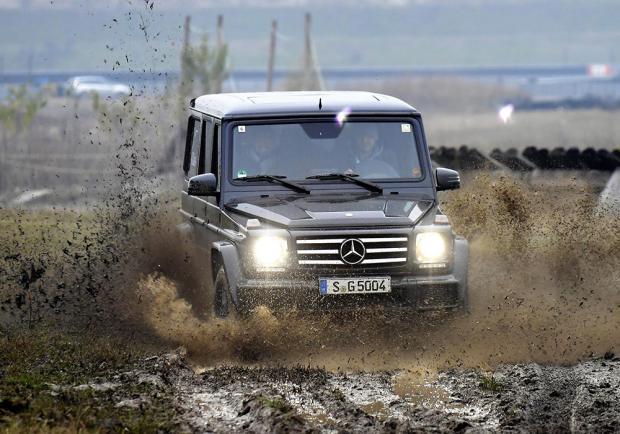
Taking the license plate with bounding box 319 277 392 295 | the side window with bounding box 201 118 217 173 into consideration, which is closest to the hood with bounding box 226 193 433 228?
the license plate with bounding box 319 277 392 295

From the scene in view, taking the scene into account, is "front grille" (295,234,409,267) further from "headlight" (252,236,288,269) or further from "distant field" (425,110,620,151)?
"distant field" (425,110,620,151)

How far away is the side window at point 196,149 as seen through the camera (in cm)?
1239

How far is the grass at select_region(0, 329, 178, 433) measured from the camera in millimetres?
7605

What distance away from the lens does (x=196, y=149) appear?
12586mm

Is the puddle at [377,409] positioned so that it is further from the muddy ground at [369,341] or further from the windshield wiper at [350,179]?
the windshield wiper at [350,179]

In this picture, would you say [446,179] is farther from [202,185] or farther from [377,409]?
[377,409]

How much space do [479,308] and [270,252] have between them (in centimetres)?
210

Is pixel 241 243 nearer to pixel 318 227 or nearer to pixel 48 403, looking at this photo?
pixel 318 227

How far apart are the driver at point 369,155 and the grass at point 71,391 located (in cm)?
230

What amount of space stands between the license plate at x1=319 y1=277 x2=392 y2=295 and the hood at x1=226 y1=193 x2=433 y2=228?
0.41m

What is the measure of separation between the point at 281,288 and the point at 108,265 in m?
3.93

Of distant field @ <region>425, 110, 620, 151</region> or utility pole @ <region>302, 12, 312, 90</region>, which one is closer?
distant field @ <region>425, 110, 620, 151</region>

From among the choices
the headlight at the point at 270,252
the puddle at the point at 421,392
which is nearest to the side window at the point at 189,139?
the headlight at the point at 270,252

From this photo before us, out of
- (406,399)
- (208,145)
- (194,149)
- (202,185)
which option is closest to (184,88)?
(194,149)
